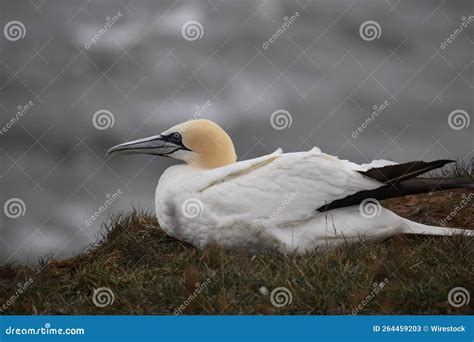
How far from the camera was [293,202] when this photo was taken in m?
7.98

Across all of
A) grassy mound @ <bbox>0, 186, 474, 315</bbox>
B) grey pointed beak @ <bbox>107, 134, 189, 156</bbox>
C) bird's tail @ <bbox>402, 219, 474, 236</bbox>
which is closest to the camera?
grassy mound @ <bbox>0, 186, 474, 315</bbox>

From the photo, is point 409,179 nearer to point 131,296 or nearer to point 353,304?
point 353,304

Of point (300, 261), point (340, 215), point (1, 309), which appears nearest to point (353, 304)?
point (300, 261)

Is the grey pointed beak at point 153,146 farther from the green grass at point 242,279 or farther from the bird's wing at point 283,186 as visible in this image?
the green grass at point 242,279

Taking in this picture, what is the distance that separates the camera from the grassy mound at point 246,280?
648 cm

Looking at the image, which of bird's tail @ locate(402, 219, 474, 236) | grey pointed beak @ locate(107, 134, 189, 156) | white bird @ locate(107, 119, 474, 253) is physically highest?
bird's tail @ locate(402, 219, 474, 236)

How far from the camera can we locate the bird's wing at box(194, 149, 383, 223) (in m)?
7.96

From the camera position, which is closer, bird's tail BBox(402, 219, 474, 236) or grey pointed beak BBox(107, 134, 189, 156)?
bird's tail BBox(402, 219, 474, 236)

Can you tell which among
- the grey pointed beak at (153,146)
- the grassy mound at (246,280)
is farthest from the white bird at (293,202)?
the grey pointed beak at (153,146)

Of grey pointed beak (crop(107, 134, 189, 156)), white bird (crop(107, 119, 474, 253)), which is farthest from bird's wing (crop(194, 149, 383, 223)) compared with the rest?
grey pointed beak (crop(107, 134, 189, 156))

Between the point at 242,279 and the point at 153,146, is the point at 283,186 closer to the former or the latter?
the point at 242,279

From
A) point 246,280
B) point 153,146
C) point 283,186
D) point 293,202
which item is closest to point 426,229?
point 293,202

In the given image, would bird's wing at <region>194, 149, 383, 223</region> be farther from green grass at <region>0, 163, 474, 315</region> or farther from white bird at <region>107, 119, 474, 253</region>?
green grass at <region>0, 163, 474, 315</region>

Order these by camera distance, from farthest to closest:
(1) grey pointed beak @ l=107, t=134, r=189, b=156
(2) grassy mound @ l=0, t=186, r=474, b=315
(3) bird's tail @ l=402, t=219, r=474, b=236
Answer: (1) grey pointed beak @ l=107, t=134, r=189, b=156
(3) bird's tail @ l=402, t=219, r=474, b=236
(2) grassy mound @ l=0, t=186, r=474, b=315
